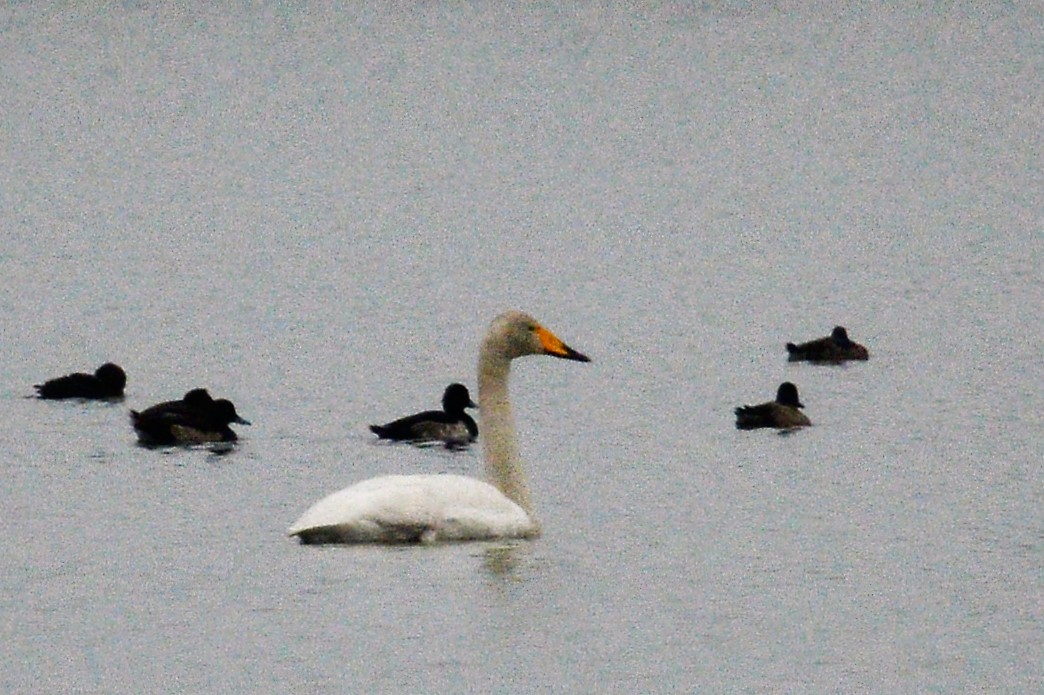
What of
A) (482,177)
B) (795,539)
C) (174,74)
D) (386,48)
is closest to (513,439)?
(795,539)

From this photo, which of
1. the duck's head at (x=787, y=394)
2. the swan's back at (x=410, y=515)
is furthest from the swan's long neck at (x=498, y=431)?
the duck's head at (x=787, y=394)

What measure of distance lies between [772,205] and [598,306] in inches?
590

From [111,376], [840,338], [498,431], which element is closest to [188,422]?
[111,376]

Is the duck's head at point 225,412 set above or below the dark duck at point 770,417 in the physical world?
above

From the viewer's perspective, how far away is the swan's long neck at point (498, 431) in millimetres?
13289

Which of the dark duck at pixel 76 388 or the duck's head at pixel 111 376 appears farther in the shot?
the duck's head at pixel 111 376

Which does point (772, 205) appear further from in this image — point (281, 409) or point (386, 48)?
point (386, 48)

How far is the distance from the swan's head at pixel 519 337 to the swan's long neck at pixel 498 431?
51 mm

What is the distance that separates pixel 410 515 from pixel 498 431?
0.95 meters

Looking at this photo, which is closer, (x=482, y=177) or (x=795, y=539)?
(x=795, y=539)


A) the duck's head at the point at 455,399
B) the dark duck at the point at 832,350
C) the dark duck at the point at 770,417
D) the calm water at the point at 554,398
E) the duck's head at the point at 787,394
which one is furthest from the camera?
the dark duck at the point at 832,350

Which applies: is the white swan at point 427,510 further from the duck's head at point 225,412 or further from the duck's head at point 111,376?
the duck's head at point 111,376

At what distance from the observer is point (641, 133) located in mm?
59406

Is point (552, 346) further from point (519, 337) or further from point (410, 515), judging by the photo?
point (410, 515)
